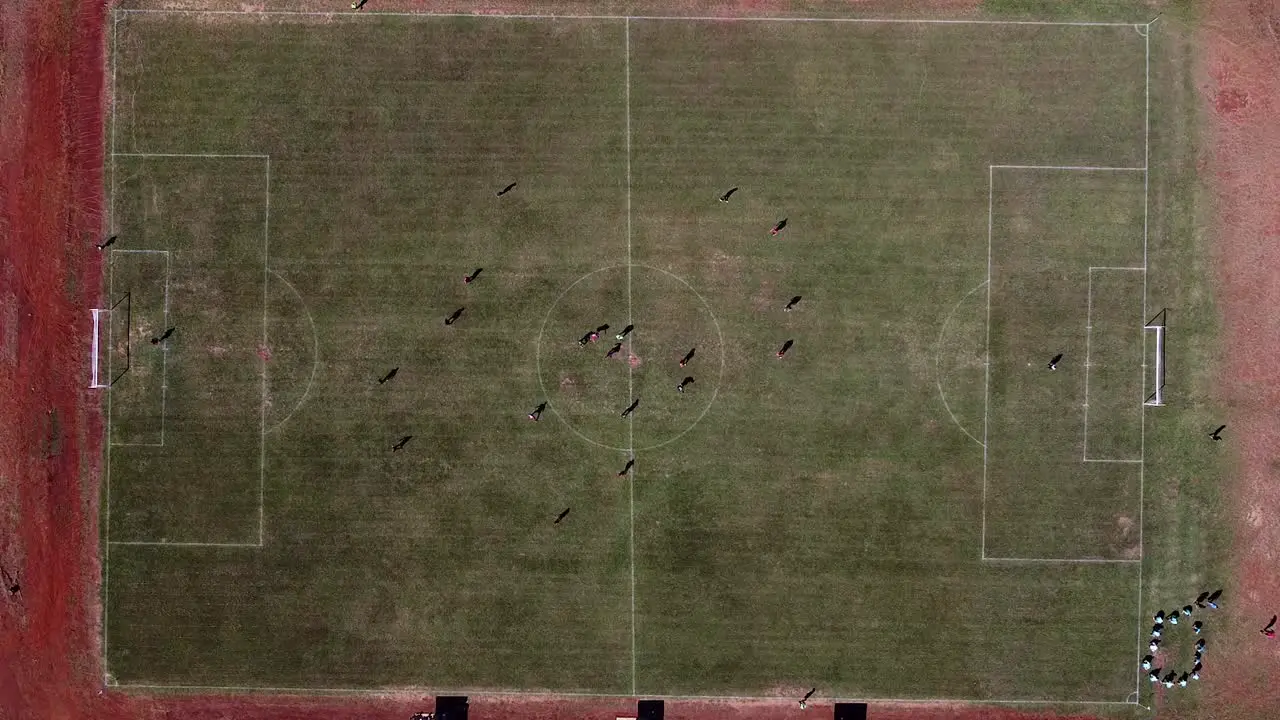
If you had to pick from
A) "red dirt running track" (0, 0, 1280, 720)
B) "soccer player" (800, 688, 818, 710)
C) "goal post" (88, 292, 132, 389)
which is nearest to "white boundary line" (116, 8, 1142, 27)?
"red dirt running track" (0, 0, 1280, 720)

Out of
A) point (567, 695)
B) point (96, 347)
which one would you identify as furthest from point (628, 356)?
point (96, 347)

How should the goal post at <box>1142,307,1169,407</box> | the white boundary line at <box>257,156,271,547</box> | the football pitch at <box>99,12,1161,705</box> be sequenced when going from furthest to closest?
1. the white boundary line at <box>257,156,271,547</box>
2. the football pitch at <box>99,12,1161,705</box>
3. the goal post at <box>1142,307,1169,407</box>

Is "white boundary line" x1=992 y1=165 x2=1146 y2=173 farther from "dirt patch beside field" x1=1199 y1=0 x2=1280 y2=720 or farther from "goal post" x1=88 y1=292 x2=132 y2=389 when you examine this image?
"goal post" x1=88 y1=292 x2=132 y2=389

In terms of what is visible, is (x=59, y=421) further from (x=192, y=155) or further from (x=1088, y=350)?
(x=1088, y=350)

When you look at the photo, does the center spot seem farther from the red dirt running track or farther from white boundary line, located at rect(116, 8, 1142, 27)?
the red dirt running track

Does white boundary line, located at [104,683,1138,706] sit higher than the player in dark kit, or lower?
lower

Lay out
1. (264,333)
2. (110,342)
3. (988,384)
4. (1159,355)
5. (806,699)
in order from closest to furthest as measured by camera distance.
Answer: (1159,355), (988,384), (806,699), (264,333), (110,342)

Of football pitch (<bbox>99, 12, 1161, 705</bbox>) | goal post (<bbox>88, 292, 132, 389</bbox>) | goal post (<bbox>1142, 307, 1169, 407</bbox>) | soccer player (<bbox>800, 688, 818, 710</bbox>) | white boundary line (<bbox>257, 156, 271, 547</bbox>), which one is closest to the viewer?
goal post (<bbox>1142, 307, 1169, 407</bbox>)

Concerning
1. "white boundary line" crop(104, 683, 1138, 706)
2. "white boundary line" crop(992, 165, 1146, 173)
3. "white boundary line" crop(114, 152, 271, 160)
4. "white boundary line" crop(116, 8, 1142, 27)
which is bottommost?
"white boundary line" crop(104, 683, 1138, 706)

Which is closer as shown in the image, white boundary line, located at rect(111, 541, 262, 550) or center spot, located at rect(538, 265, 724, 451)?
center spot, located at rect(538, 265, 724, 451)
